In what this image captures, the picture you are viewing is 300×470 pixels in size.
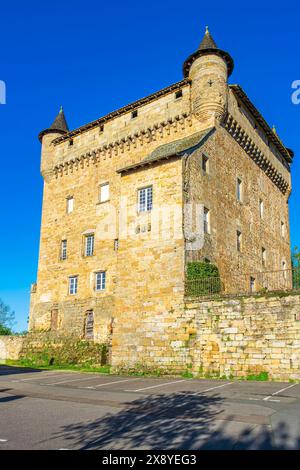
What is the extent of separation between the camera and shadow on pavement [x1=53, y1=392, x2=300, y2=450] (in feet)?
21.3

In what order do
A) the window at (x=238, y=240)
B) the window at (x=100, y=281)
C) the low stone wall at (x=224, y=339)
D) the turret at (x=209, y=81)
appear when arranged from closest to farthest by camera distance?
the low stone wall at (x=224, y=339) → the turret at (x=209, y=81) → the window at (x=238, y=240) → the window at (x=100, y=281)

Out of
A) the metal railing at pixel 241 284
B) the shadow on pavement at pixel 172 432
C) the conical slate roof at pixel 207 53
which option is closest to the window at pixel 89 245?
the metal railing at pixel 241 284

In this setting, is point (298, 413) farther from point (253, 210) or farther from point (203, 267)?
point (253, 210)

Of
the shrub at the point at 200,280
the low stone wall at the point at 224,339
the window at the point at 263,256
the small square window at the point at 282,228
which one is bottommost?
the low stone wall at the point at 224,339

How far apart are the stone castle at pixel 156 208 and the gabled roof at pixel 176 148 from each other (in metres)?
0.10

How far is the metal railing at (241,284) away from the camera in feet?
56.8

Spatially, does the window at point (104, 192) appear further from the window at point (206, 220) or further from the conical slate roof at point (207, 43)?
the conical slate roof at point (207, 43)

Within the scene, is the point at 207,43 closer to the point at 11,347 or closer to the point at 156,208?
the point at 156,208

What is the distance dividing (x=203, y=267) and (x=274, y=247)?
14.7 meters

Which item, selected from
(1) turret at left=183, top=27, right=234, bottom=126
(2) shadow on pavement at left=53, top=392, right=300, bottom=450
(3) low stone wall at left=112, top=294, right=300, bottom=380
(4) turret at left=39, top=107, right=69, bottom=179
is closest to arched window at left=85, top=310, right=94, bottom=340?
(3) low stone wall at left=112, top=294, right=300, bottom=380

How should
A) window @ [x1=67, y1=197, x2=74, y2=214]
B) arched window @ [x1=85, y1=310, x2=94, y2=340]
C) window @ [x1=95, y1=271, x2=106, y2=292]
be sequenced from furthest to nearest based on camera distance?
window @ [x1=67, y1=197, x2=74, y2=214], window @ [x1=95, y1=271, x2=106, y2=292], arched window @ [x1=85, y1=310, x2=94, y2=340]

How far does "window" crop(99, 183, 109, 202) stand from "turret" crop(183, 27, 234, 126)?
8.12 meters

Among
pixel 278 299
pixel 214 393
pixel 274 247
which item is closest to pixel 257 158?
pixel 274 247

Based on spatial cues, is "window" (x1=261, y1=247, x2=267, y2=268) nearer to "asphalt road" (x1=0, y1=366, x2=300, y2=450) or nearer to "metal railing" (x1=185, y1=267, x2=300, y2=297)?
"metal railing" (x1=185, y1=267, x2=300, y2=297)
